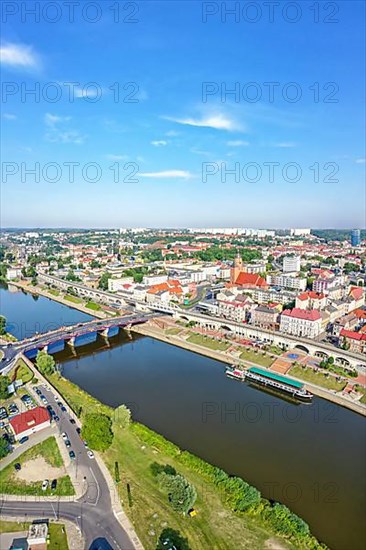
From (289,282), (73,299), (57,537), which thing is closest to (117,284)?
(73,299)

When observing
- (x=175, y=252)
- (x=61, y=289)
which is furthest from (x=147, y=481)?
(x=175, y=252)

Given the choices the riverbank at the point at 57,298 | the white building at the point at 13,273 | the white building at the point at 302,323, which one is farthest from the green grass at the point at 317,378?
the white building at the point at 13,273

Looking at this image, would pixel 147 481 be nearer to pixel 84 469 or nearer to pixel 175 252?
pixel 84 469

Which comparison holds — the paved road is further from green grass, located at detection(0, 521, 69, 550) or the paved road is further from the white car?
the white car

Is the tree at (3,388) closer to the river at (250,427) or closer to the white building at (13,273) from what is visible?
the river at (250,427)

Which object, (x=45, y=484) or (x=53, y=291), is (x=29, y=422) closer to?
(x=45, y=484)
